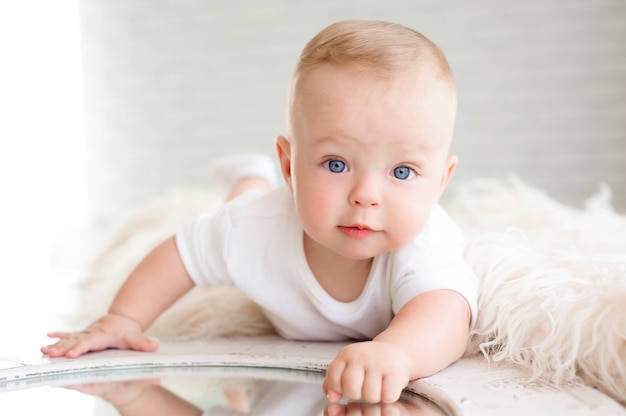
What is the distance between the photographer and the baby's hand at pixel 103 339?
1.02 metres

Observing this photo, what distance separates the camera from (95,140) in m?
3.54

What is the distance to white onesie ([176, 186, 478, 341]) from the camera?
39.7 inches

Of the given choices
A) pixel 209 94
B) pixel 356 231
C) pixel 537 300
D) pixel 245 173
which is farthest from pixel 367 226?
pixel 209 94

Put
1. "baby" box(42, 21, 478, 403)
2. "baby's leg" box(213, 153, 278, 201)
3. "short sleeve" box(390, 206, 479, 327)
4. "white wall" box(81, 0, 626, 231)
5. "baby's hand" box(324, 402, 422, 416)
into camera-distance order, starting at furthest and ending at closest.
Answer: "white wall" box(81, 0, 626, 231) → "baby's leg" box(213, 153, 278, 201) → "short sleeve" box(390, 206, 479, 327) → "baby" box(42, 21, 478, 403) → "baby's hand" box(324, 402, 422, 416)

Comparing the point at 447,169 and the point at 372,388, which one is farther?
→ the point at 447,169

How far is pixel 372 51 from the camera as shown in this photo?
0.90 metres

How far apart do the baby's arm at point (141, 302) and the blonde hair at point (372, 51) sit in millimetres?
329

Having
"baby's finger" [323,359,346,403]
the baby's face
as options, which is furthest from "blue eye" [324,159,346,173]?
"baby's finger" [323,359,346,403]

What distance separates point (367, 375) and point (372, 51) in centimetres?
36

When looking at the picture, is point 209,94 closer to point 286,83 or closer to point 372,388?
point 286,83

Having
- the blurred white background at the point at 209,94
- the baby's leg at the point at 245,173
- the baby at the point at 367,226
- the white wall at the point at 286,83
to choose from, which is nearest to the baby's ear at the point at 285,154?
the baby at the point at 367,226

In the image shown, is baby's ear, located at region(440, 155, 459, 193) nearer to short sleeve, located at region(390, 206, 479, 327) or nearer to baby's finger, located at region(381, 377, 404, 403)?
short sleeve, located at region(390, 206, 479, 327)

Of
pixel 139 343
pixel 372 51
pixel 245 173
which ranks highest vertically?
pixel 372 51

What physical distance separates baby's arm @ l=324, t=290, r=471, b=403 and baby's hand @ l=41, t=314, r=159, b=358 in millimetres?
349
